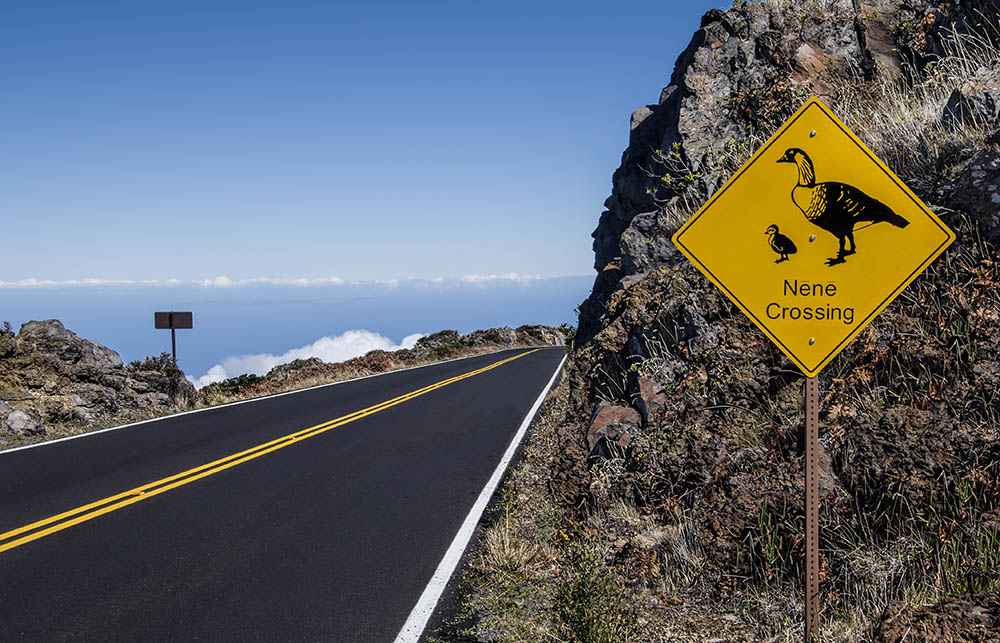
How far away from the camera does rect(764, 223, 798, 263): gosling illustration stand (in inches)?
160

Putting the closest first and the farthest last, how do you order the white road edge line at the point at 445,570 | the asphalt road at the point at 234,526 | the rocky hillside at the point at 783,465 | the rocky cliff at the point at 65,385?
the rocky hillside at the point at 783,465, the white road edge line at the point at 445,570, the asphalt road at the point at 234,526, the rocky cliff at the point at 65,385

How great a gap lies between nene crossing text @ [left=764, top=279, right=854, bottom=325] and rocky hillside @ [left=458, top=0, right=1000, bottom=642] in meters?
1.28

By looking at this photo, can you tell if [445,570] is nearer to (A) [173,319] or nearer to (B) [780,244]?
(B) [780,244]

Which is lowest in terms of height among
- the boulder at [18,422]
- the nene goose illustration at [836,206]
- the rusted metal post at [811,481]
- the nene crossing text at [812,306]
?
the boulder at [18,422]

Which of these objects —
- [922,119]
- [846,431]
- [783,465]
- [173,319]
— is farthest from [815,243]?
[173,319]

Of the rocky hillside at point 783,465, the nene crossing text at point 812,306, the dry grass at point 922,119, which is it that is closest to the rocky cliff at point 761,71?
the dry grass at point 922,119

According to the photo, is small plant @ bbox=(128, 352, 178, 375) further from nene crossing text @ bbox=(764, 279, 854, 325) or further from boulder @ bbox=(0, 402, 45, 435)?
nene crossing text @ bbox=(764, 279, 854, 325)

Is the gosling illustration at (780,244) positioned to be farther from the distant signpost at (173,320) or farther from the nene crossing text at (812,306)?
the distant signpost at (173,320)

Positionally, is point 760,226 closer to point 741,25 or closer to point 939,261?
point 939,261

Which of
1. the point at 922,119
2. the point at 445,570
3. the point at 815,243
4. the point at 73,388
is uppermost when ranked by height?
the point at 922,119

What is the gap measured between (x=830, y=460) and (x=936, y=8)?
27.9 ft

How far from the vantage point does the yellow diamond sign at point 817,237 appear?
3877mm

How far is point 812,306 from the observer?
13.2ft

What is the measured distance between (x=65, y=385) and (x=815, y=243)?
1441 centimetres
